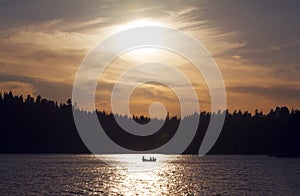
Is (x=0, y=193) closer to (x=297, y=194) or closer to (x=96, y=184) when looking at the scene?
(x=96, y=184)

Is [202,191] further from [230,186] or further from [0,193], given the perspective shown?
[0,193]

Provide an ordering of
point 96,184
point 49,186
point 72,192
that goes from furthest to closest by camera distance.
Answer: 1. point 96,184
2. point 49,186
3. point 72,192

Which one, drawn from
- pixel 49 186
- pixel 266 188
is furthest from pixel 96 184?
pixel 266 188

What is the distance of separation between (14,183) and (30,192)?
21216mm

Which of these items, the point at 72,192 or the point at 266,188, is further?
the point at 266,188

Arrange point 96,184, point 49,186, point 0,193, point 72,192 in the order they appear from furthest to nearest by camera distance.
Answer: point 96,184 < point 49,186 < point 72,192 < point 0,193

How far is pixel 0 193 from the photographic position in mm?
100062

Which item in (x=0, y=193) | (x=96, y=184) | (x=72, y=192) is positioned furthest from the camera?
(x=96, y=184)

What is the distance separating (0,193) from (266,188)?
58.6 m

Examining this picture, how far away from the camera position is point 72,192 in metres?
107

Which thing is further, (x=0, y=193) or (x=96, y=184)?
(x=96, y=184)

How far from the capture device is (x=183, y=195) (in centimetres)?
10550

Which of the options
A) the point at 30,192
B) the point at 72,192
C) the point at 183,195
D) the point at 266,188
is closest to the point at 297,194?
the point at 266,188

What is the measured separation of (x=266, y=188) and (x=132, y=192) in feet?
108
